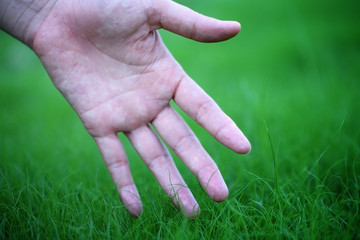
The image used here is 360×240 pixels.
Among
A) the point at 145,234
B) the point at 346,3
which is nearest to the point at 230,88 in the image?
the point at 145,234

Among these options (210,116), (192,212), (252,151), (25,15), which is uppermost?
(25,15)

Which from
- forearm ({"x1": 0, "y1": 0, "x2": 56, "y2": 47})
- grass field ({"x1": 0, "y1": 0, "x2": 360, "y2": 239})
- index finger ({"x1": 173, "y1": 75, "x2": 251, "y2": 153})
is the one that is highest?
forearm ({"x1": 0, "y1": 0, "x2": 56, "y2": 47})

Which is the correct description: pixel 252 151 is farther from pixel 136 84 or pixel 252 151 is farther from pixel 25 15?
pixel 25 15

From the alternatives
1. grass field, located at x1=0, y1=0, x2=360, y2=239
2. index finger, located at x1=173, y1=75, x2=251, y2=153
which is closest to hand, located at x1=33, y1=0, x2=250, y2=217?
index finger, located at x1=173, y1=75, x2=251, y2=153

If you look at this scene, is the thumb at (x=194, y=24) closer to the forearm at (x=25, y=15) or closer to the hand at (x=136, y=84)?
the hand at (x=136, y=84)

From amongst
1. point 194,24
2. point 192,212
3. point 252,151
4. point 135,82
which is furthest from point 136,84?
point 252,151

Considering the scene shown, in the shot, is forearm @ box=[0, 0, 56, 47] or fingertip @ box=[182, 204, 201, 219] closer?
fingertip @ box=[182, 204, 201, 219]

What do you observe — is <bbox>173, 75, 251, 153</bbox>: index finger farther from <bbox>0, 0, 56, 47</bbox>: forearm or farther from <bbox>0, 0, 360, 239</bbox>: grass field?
<bbox>0, 0, 56, 47</bbox>: forearm

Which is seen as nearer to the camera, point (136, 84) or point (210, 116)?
point (210, 116)
